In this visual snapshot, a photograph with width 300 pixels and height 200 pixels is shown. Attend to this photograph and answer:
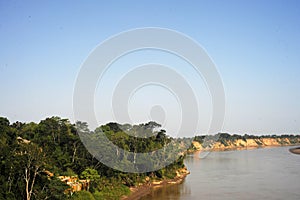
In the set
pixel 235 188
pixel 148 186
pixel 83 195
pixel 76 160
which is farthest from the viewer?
pixel 148 186

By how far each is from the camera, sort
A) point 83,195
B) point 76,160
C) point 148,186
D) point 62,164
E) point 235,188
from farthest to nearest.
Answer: point 148,186 → point 235,188 → point 76,160 → point 62,164 → point 83,195

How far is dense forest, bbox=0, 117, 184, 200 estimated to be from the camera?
13922 millimetres

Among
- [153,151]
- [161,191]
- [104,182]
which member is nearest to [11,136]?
[104,182]

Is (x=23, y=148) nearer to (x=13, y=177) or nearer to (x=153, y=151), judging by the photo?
(x=13, y=177)

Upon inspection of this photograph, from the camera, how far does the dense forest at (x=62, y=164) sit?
1392 cm

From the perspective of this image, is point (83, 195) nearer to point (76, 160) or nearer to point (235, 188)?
point (76, 160)

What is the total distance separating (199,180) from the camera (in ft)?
92.1

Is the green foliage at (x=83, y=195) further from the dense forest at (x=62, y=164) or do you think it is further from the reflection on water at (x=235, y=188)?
the reflection on water at (x=235, y=188)

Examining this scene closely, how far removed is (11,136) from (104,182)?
5.85 meters

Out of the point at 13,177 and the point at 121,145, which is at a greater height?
the point at 121,145

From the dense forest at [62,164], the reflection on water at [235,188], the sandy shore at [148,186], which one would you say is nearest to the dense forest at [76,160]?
the dense forest at [62,164]

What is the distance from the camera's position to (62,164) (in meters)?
20.8

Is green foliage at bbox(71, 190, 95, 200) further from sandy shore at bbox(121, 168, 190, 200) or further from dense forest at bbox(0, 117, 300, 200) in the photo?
sandy shore at bbox(121, 168, 190, 200)

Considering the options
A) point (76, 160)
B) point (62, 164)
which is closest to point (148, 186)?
point (76, 160)
